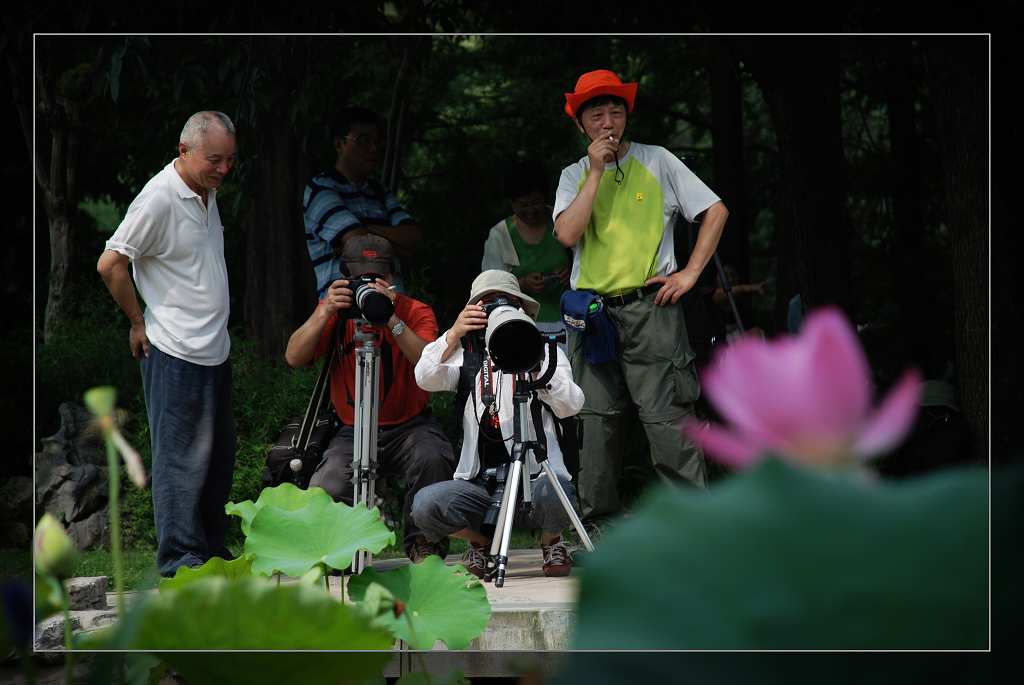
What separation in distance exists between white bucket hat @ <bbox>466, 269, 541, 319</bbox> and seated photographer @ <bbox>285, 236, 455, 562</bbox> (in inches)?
3.6

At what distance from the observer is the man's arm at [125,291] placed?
7.56 ft

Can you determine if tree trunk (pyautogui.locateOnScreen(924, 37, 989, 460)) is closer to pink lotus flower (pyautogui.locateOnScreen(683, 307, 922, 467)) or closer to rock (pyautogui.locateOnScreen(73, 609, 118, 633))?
rock (pyautogui.locateOnScreen(73, 609, 118, 633))

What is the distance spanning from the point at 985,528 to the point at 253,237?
2125mm

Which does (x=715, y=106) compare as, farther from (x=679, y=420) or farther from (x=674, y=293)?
(x=679, y=420)

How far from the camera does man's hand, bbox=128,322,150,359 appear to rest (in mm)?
2320

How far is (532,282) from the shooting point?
227cm

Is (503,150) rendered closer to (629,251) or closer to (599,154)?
(599,154)

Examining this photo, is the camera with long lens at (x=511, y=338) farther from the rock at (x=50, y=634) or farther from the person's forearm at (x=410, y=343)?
the rock at (x=50, y=634)

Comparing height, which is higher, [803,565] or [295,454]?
[803,565]

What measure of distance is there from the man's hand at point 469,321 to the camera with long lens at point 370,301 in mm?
131

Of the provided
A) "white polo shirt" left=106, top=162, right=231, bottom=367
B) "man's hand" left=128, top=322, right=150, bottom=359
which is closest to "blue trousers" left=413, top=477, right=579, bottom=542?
"white polo shirt" left=106, top=162, right=231, bottom=367

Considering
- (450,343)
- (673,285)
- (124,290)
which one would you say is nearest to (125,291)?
(124,290)

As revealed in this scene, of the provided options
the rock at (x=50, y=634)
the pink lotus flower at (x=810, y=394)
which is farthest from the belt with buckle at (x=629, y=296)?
the pink lotus flower at (x=810, y=394)

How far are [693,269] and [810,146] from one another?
0.41 m
